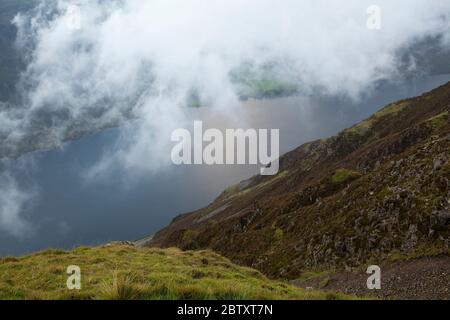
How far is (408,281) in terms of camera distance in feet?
92.4

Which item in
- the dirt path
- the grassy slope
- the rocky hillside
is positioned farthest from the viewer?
the rocky hillside

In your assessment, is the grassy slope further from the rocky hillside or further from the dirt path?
the rocky hillside

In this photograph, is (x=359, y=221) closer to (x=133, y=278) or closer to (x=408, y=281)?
(x=408, y=281)

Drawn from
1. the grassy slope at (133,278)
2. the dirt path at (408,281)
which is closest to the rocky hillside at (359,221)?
the dirt path at (408,281)

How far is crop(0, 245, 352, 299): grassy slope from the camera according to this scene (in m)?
11.8

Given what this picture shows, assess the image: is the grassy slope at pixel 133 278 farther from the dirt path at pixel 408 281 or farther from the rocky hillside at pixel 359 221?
the rocky hillside at pixel 359 221

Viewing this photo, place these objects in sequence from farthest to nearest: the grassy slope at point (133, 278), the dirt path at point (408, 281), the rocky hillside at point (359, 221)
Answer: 1. the rocky hillside at point (359, 221)
2. the dirt path at point (408, 281)
3. the grassy slope at point (133, 278)

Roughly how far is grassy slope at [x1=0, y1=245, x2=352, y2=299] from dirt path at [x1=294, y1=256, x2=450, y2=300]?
9.27m

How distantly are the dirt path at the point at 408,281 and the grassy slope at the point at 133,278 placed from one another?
9.27 metres

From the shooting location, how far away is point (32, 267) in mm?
21703

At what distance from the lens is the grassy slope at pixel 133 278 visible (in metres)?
11.8

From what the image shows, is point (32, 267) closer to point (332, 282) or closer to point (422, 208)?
point (332, 282)

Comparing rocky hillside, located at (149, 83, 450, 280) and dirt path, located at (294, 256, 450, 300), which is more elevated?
rocky hillside, located at (149, 83, 450, 280)

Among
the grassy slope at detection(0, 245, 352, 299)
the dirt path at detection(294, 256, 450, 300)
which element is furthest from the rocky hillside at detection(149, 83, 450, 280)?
the grassy slope at detection(0, 245, 352, 299)
